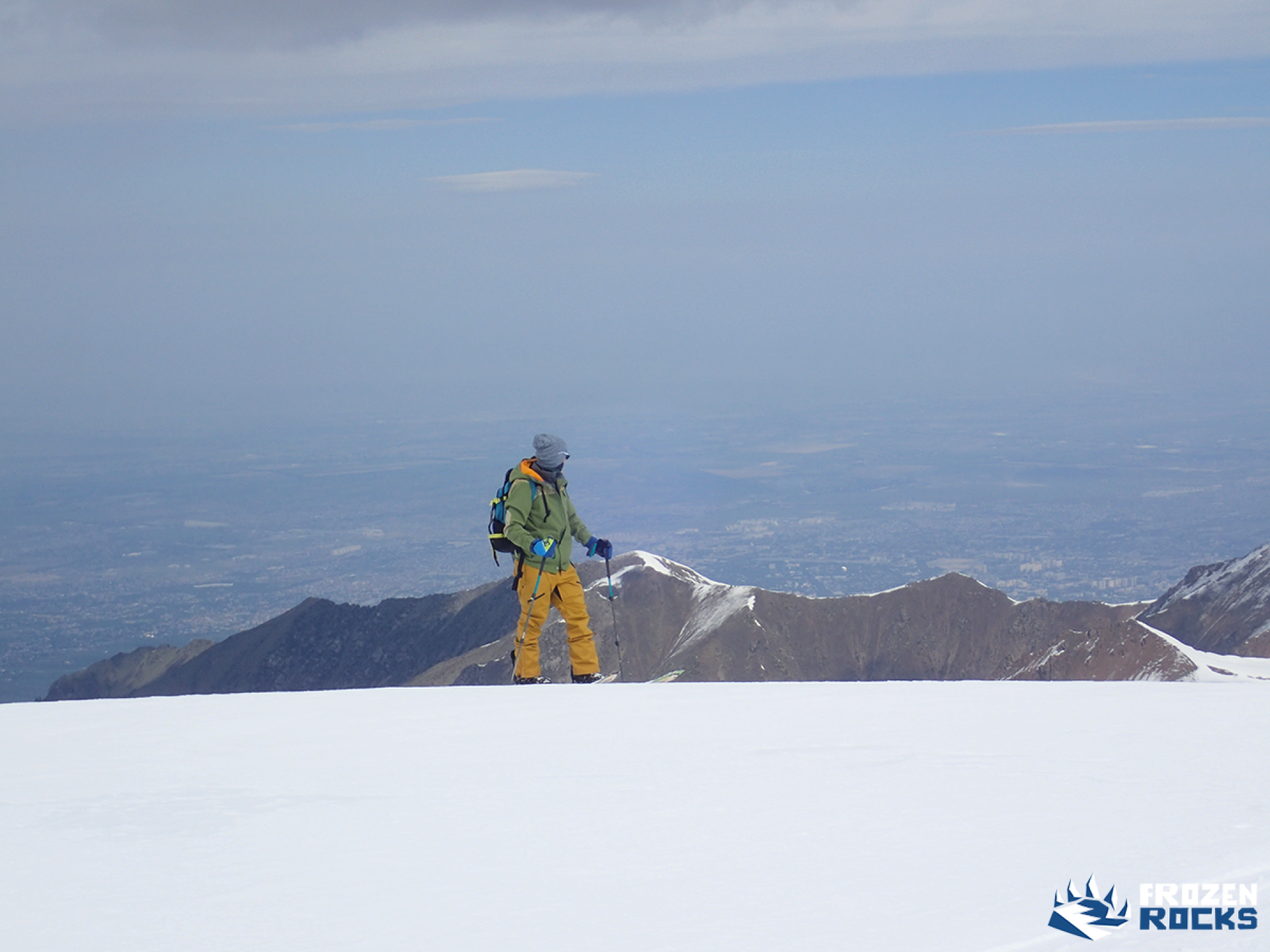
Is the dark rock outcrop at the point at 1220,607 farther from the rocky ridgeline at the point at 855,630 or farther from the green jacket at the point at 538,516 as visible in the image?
the green jacket at the point at 538,516

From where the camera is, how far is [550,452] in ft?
36.4

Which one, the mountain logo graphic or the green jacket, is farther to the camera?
the green jacket

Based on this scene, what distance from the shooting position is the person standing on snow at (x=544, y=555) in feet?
36.1

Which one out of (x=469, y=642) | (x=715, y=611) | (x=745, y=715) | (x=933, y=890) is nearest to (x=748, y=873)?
(x=933, y=890)

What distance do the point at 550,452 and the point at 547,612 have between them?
1474 millimetres

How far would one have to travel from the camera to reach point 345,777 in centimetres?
637

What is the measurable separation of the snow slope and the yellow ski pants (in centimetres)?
299

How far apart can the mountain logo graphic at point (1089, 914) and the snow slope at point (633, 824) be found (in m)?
0.05

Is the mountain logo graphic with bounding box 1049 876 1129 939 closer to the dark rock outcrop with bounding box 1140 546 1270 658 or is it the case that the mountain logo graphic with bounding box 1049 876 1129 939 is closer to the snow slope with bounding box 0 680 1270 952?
the snow slope with bounding box 0 680 1270 952

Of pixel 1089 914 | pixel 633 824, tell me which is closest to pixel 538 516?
pixel 633 824

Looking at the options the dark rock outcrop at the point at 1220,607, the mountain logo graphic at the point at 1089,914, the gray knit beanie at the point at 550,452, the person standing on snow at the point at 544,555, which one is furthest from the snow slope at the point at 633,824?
the dark rock outcrop at the point at 1220,607

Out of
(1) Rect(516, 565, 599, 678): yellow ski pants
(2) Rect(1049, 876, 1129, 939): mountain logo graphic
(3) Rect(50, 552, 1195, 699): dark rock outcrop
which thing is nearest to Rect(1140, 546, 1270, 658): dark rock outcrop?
(3) Rect(50, 552, 1195, 699): dark rock outcrop

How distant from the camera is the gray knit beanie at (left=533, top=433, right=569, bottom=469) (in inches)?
436

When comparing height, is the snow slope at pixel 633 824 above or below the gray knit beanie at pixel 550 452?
below
